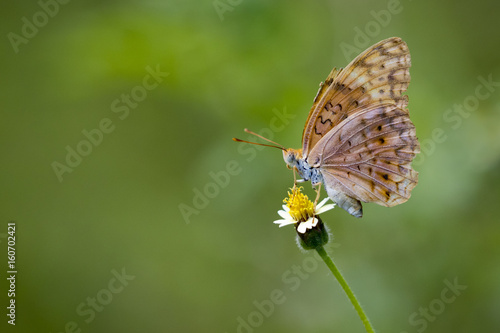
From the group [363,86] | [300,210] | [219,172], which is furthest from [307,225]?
[219,172]

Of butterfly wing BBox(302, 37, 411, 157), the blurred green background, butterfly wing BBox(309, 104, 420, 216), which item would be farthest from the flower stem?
the blurred green background

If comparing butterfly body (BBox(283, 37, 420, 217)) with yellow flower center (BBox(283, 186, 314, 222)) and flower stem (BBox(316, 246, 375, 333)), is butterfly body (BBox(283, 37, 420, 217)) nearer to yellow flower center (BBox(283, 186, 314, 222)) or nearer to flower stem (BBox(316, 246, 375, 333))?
yellow flower center (BBox(283, 186, 314, 222))

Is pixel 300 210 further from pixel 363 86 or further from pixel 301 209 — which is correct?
pixel 363 86

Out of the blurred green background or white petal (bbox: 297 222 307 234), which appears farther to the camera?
the blurred green background

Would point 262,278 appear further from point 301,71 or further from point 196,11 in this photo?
point 196,11

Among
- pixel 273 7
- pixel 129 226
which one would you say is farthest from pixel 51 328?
pixel 273 7

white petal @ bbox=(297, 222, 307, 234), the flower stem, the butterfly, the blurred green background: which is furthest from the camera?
the blurred green background
